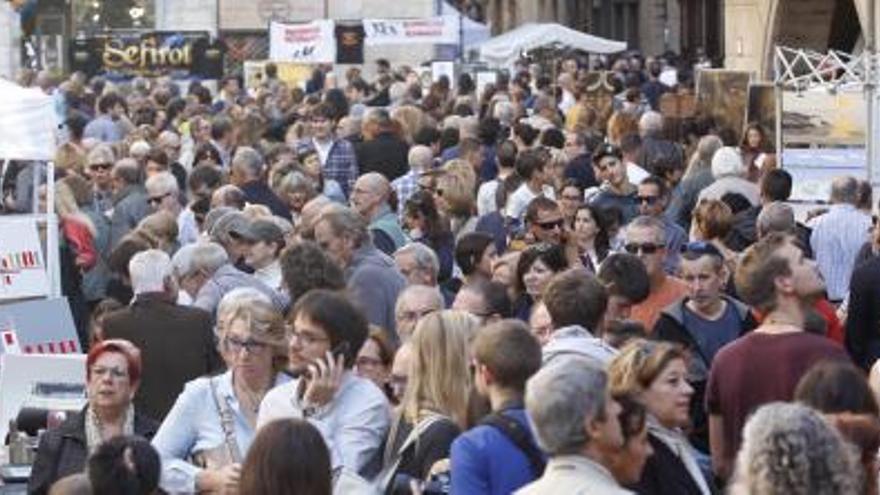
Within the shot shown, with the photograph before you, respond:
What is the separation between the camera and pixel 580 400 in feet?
25.2

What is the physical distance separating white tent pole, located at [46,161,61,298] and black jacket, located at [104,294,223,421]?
12.0ft

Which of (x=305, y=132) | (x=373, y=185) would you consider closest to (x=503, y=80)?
(x=305, y=132)

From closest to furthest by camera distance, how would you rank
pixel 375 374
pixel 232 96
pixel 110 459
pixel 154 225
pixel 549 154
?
1. pixel 110 459
2. pixel 375 374
3. pixel 154 225
4. pixel 549 154
5. pixel 232 96

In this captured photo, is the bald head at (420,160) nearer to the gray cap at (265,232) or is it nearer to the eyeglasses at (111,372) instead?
the gray cap at (265,232)

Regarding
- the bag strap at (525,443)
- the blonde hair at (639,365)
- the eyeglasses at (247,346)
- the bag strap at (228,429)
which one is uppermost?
the blonde hair at (639,365)

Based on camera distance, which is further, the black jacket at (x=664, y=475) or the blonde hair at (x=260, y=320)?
the blonde hair at (x=260, y=320)

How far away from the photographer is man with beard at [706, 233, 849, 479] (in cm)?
1021

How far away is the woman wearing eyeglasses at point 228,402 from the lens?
32.2ft

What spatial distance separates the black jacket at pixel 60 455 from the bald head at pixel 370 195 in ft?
22.5

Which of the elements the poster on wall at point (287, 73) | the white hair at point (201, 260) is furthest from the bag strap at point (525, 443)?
the poster on wall at point (287, 73)

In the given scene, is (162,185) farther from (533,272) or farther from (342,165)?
(533,272)

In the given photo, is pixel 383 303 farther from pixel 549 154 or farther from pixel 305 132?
pixel 305 132

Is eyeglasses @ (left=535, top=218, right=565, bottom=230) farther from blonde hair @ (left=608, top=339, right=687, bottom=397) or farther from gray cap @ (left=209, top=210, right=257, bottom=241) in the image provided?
blonde hair @ (left=608, top=339, right=687, bottom=397)

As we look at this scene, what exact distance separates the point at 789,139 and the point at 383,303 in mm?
7858
